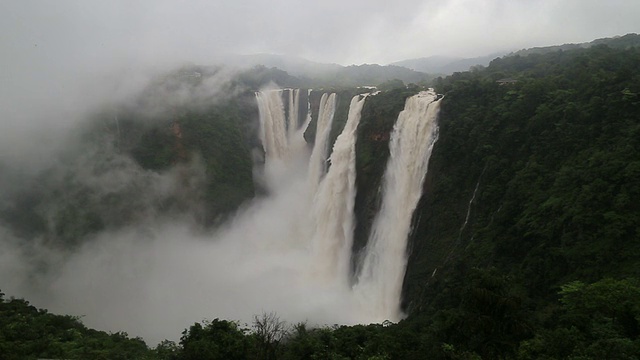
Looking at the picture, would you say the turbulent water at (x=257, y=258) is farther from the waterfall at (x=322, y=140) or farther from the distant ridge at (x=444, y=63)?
the distant ridge at (x=444, y=63)

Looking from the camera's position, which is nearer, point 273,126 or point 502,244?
point 502,244

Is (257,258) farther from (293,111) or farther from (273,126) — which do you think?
(293,111)

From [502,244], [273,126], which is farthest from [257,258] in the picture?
[502,244]

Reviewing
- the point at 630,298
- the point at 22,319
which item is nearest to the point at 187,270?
the point at 22,319

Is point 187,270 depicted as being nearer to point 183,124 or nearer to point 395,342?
point 183,124

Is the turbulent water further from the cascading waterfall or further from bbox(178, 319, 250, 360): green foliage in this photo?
bbox(178, 319, 250, 360): green foliage

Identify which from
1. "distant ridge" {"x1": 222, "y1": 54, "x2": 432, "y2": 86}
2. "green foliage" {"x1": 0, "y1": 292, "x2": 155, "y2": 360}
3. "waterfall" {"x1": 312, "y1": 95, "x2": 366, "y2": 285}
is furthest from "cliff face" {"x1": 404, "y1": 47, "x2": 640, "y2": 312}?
"distant ridge" {"x1": 222, "y1": 54, "x2": 432, "y2": 86}
